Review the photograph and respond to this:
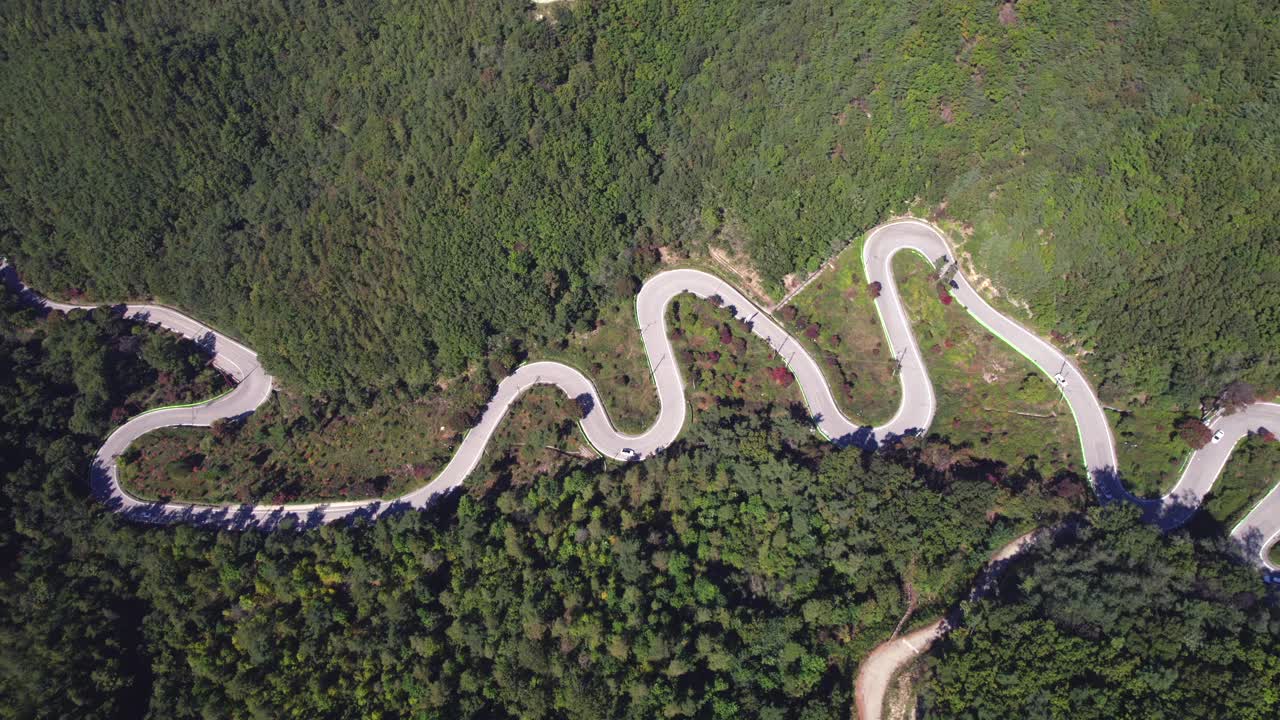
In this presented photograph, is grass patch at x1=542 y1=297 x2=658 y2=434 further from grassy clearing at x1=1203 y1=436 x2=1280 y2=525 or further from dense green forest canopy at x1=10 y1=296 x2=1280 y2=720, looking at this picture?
grassy clearing at x1=1203 y1=436 x2=1280 y2=525

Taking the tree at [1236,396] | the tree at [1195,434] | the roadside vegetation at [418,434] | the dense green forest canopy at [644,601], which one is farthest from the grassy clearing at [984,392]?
the roadside vegetation at [418,434]

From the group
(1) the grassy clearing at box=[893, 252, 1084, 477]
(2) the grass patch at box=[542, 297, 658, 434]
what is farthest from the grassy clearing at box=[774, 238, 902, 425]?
(2) the grass patch at box=[542, 297, 658, 434]

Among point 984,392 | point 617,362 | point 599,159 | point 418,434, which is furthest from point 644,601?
point 599,159

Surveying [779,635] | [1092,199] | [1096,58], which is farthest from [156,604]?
[1096,58]

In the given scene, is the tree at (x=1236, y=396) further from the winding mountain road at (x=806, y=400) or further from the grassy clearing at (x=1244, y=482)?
the grassy clearing at (x=1244, y=482)

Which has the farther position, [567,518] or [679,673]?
[567,518]

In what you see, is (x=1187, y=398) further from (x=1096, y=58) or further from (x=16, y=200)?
(x=16, y=200)
